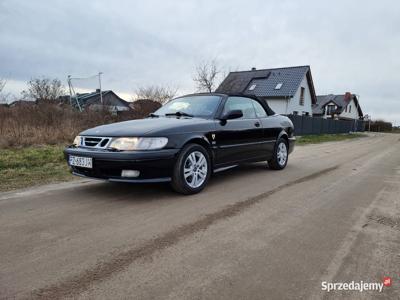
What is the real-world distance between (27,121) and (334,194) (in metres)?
10.4

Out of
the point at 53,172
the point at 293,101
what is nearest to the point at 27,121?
the point at 53,172

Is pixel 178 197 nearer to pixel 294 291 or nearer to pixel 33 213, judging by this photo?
pixel 33 213

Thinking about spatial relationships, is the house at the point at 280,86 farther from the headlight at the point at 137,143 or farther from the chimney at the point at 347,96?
the headlight at the point at 137,143

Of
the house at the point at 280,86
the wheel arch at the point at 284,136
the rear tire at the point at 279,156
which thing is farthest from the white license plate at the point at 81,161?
the house at the point at 280,86

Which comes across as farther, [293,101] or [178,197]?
[293,101]

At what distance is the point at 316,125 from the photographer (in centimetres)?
2805

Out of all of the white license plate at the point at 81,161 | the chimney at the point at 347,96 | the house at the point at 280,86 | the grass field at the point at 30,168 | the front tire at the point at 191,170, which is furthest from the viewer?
the chimney at the point at 347,96

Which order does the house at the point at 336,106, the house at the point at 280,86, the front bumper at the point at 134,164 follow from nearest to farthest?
1. the front bumper at the point at 134,164
2. the house at the point at 280,86
3. the house at the point at 336,106

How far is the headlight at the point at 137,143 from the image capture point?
3.92 meters

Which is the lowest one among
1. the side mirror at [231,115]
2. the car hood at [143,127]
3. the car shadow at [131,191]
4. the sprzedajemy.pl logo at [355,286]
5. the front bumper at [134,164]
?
the sprzedajemy.pl logo at [355,286]

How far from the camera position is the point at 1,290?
2.01m

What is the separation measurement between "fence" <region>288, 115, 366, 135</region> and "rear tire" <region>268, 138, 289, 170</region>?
1550cm

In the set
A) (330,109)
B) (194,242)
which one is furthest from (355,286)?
(330,109)

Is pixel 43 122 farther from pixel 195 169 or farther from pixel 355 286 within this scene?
pixel 355 286
